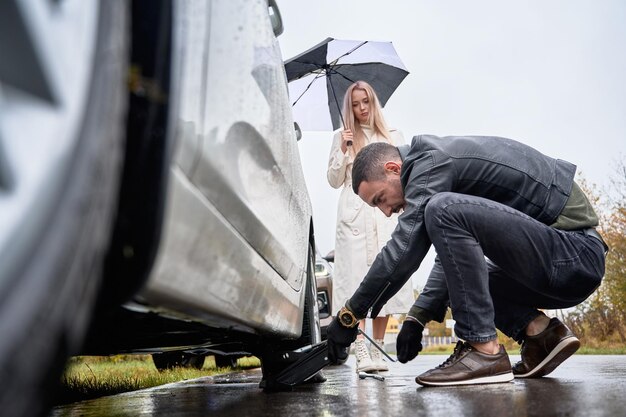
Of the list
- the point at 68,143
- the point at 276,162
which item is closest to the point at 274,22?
the point at 276,162

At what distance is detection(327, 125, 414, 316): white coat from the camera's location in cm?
423

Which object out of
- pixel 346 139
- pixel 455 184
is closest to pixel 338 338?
pixel 455 184

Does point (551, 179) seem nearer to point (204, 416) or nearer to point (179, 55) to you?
point (204, 416)

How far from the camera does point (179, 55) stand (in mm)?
886

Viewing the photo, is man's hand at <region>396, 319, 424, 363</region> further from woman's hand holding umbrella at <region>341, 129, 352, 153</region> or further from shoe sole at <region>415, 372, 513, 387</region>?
woman's hand holding umbrella at <region>341, 129, 352, 153</region>

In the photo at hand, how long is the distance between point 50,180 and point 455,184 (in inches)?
85.5

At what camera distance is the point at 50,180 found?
67cm

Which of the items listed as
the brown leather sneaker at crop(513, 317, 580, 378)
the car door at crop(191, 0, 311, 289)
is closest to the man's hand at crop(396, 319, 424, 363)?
the brown leather sneaker at crop(513, 317, 580, 378)

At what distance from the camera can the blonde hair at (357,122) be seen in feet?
14.2

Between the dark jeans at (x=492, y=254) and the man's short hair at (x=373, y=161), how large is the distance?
11.8 inches

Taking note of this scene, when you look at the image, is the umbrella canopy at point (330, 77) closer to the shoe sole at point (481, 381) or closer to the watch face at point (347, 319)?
the watch face at point (347, 319)

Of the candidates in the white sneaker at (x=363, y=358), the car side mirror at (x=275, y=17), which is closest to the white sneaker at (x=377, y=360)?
the white sneaker at (x=363, y=358)

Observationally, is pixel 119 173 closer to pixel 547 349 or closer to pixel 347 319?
pixel 347 319

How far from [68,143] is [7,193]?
0.09m
